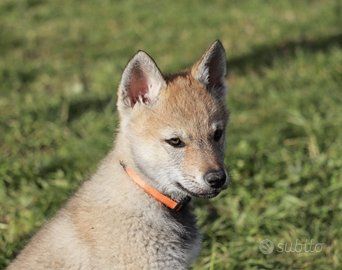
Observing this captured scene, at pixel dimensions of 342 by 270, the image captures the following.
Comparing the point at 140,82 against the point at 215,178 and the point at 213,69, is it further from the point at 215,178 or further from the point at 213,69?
the point at 215,178

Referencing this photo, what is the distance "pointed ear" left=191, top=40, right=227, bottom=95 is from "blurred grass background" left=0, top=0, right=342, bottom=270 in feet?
4.04

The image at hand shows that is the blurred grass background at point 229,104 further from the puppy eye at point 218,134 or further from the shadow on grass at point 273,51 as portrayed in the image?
the puppy eye at point 218,134

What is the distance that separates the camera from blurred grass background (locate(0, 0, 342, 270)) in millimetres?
3980

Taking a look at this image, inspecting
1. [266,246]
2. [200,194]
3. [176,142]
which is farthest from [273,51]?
[200,194]

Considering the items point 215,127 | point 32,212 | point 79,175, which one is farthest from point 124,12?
point 215,127

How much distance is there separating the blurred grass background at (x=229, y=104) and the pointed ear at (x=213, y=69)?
4.04 ft

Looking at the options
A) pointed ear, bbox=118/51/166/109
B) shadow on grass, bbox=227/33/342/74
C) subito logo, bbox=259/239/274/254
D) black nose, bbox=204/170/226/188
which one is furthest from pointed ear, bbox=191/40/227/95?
shadow on grass, bbox=227/33/342/74

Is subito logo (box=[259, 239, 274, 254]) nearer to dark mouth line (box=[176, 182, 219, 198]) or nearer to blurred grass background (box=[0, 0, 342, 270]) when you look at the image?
blurred grass background (box=[0, 0, 342, 270])

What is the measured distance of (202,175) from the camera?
2.75 metres

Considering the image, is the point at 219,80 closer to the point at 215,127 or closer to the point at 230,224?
the point at 215,127

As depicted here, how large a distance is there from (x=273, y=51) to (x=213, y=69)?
437 centimetres

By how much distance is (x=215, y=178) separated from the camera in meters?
2.70

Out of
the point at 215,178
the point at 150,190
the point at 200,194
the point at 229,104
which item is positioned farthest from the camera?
the point at 229,104

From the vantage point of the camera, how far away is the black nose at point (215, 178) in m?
2.71
